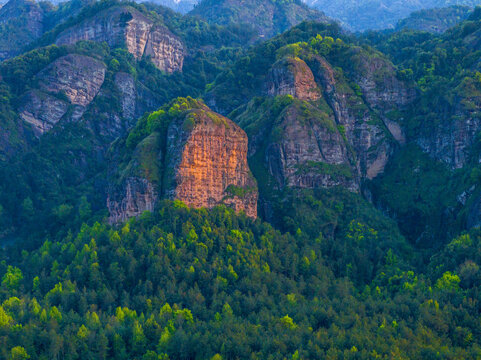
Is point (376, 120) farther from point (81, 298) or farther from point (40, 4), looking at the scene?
point (40, 4)

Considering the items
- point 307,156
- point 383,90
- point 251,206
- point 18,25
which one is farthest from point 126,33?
point 251,206

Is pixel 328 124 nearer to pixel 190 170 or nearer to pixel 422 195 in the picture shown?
pixel 422 195

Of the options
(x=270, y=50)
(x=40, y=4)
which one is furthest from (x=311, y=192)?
(x=40, y=4)

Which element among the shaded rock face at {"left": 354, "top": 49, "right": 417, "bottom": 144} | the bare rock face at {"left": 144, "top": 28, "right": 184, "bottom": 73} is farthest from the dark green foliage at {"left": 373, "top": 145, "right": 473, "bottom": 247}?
the bare rock face at {"left": 144, "top": 28, "right": 184, "bottom": 73}

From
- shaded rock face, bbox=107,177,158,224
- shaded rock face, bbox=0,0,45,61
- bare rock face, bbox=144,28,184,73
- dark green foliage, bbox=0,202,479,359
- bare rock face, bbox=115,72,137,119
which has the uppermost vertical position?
shaded rock face, bbox=0,0,45,61

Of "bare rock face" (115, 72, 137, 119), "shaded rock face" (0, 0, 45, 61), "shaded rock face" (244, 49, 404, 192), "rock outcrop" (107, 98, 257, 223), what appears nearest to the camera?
"rock outcrop" (107, 98, 257, 223)

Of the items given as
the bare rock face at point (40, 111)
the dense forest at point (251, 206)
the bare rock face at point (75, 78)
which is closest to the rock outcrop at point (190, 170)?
the dense forest at point (251, 206)

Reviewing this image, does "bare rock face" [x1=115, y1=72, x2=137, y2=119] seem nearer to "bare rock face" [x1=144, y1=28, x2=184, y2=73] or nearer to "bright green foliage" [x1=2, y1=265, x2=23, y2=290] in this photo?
"bare rock face" [x1=144, y1=28, x2=184, y2=73]

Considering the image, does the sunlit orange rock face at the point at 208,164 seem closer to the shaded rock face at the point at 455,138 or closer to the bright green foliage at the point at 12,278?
the bright green foliage at the point at 12,278
